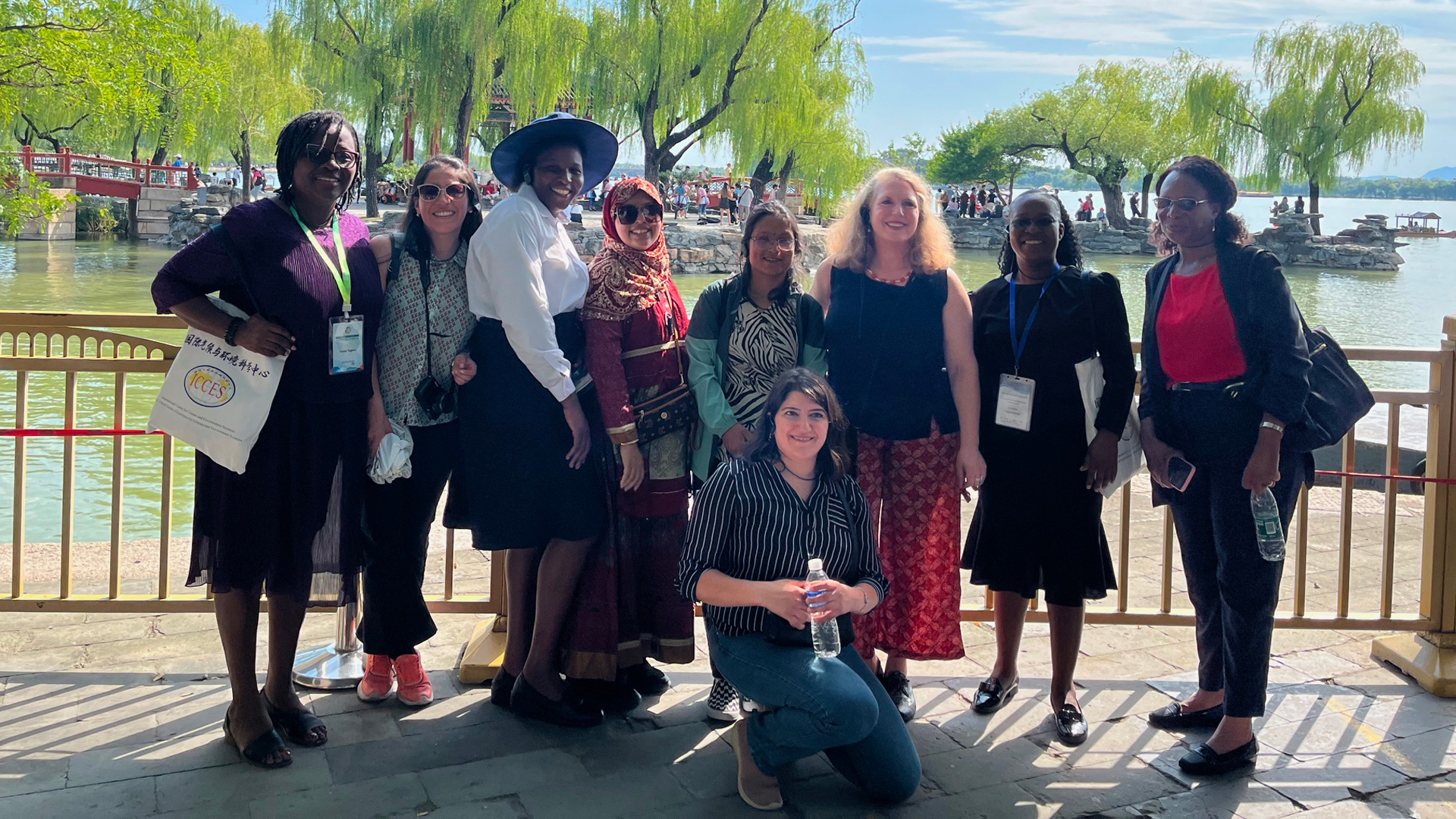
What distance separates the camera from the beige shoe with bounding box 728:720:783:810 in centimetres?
292

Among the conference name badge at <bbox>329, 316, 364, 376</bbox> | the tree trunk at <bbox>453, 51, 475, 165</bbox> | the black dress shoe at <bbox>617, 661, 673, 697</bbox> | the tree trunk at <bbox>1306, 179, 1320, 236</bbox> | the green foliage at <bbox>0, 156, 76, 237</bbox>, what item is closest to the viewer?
the conference name badge at <bbox>329, 316, 364, 376</bbox>

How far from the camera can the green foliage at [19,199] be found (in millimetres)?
10922

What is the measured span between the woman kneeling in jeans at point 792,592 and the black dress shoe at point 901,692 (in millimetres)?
508

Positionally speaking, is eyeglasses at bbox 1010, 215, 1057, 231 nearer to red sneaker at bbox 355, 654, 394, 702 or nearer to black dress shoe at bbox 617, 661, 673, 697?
black dress shoe at bbox 617, 661, 673, 697

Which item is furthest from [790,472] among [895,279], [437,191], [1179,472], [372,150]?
[372,150]

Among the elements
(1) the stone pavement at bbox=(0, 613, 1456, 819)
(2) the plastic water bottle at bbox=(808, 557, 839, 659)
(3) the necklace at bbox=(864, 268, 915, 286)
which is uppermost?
(3) the necklace at bbox=(864, 268, 915, 286)

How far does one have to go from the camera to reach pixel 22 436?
396 cm

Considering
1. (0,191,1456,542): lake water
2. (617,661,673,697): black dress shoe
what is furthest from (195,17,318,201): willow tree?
(617,661,673,697): black dress shoe

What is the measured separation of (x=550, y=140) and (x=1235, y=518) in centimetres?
229

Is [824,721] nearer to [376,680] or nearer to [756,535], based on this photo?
[756,535]

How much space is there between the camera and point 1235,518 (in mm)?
3268

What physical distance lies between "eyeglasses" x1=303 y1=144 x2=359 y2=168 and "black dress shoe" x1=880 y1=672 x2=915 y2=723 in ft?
7.32

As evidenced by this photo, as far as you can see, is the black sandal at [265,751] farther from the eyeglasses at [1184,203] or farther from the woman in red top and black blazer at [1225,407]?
the eyeglasses at [1184,203]

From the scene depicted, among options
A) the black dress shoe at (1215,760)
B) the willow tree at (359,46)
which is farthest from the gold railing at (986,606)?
the willow tree at (359,46)
